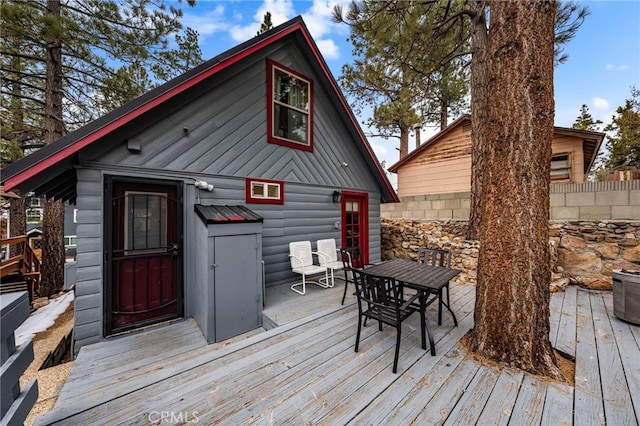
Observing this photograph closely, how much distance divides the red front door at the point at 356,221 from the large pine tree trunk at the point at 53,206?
7.13m

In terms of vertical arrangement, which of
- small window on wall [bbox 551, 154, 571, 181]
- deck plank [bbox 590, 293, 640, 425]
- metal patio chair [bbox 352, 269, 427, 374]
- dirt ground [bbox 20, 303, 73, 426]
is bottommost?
dirt ground [bbox 20, 303, 73, 426]

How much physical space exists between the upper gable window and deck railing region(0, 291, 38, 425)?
3.97 metres

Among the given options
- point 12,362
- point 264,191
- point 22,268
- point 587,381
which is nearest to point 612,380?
point 587,381

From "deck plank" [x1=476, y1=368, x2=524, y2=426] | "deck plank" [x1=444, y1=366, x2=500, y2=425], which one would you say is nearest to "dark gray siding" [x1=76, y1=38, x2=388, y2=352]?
"deck plank" [x1=444, y1=366, x2=500, y2=425]

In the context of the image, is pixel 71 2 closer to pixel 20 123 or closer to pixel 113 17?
pixel 113 17

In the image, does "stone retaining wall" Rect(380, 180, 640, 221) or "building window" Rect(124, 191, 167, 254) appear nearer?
"building window" Rect(124, 191, 167, 254)

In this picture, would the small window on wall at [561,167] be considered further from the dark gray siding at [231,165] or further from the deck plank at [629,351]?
the dark gray siding at [231,165]

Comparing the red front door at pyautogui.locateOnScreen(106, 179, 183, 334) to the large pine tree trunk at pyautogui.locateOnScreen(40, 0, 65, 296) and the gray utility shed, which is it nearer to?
the gray utility shed

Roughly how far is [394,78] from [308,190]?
3706 millimetres

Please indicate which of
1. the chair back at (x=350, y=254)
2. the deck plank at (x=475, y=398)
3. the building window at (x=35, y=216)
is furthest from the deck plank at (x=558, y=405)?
the building window at (x=35, y=216)

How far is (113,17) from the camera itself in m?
5.29

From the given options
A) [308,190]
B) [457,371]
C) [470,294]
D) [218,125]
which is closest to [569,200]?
[470,294]

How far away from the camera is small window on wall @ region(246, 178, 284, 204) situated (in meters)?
4.39

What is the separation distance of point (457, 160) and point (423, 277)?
7.72 m
